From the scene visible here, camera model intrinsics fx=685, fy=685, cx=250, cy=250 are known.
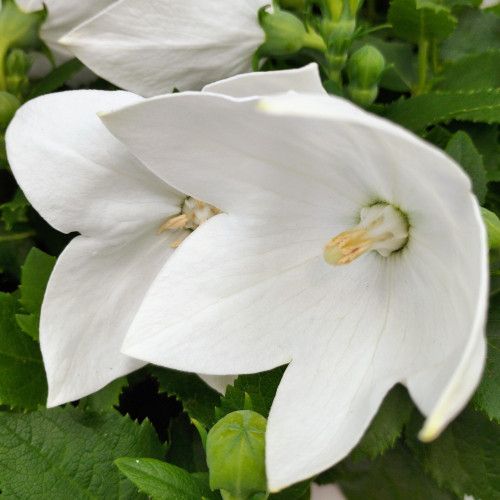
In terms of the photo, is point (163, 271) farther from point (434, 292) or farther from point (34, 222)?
point (34, 222)

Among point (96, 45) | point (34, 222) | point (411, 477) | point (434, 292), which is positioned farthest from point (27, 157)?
point (411, 477)

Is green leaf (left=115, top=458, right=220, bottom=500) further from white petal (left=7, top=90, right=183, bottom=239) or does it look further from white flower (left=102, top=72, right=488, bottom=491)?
white petal (left=7, top=90, right=183, bottom=239)

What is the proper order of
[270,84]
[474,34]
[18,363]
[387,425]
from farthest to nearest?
1. [474,34]
2. [18,363]
3. [387,425]
4. [270,84]

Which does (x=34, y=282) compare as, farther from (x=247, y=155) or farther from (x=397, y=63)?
(x=397, y=63)

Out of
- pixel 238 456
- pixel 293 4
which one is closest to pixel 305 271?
pixel 238 456

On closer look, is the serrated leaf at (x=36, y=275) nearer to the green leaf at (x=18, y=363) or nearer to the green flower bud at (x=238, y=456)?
the green leaf at (x=18, y=363)

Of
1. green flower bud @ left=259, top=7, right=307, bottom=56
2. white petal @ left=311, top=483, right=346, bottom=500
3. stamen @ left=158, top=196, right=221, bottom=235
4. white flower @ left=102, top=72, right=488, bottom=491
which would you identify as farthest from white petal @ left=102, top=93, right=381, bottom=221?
white petal @ left=311, top=483, right=346, bottom=500
